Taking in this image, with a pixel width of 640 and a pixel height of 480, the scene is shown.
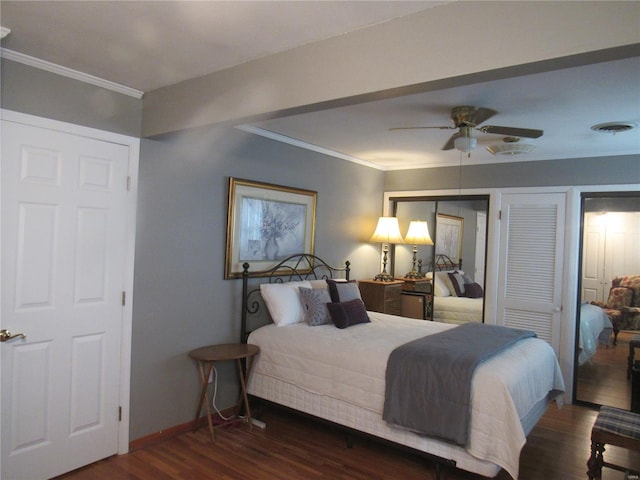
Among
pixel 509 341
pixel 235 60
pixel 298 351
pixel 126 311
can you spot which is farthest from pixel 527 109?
pixel 126 311

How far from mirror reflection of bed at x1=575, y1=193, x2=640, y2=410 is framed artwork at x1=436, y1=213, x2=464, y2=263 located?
1.28m

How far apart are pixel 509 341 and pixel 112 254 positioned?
286cm

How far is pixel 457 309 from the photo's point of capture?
205 inches

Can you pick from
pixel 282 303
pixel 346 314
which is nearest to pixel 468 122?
pixel 346 314

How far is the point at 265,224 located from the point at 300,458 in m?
1.93

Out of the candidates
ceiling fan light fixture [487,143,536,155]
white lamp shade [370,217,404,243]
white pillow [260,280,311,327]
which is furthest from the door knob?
white lamp shade [370,217,404,243]

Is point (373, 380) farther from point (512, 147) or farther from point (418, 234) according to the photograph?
point (418, 234)

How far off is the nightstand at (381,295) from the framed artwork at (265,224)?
1.00 m

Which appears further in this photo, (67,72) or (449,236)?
(449,236)

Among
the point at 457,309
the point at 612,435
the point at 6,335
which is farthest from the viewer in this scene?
the point at 457,309

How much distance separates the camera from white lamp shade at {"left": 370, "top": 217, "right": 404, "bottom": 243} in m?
5.29

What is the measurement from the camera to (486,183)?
498 cm

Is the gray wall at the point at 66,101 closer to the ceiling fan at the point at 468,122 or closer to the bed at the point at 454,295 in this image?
the ceiling fan at the point at 468,122

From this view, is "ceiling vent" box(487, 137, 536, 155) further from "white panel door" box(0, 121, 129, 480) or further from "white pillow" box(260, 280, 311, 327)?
Answer: "white panel door" box(0, 121, 129, 480)
